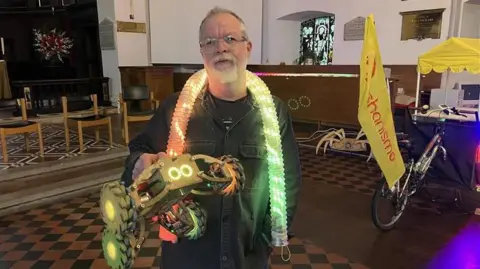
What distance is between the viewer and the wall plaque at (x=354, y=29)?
8664mm

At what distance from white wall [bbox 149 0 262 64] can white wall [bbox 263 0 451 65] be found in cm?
75

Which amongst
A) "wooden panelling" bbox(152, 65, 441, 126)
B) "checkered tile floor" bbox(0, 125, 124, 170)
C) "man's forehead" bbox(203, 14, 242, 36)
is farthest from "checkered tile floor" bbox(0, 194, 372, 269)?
"wooden panelling" bbox(152, 65, 441, 126)

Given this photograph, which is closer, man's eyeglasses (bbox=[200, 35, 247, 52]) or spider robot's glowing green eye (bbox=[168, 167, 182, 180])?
spider robot's glowing green eye (bbox=[168, 167, 182, 180])

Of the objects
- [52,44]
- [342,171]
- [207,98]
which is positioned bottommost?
[342,171]

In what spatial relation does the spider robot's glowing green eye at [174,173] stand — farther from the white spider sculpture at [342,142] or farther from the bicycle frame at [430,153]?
the white spider sculpture at [342,142]

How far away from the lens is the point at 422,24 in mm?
7605

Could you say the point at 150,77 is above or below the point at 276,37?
below

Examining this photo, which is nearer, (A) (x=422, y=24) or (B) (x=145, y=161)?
(B) (x=145, y=161)

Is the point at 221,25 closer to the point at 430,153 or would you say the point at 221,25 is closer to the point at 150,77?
the point at 430,153

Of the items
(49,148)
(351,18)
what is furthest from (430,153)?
(351,18)

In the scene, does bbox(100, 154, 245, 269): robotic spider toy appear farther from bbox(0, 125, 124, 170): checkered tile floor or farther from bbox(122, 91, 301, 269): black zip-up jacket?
bbox(0, 125, 124, 170): checkered tile floor

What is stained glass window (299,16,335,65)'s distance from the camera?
33.5 ft

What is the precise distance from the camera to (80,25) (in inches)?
384

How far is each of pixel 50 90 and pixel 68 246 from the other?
590cm
